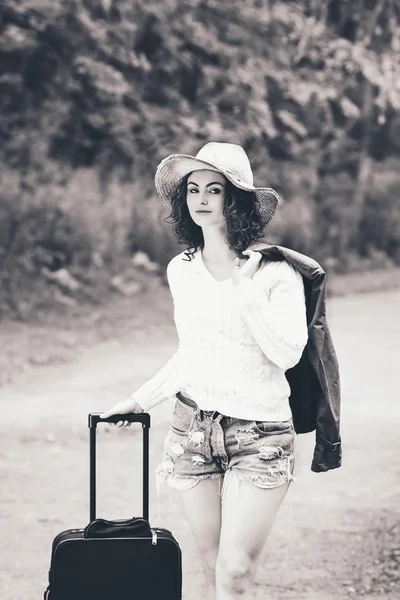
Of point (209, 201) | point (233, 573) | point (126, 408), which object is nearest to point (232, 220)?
point (209, 201)

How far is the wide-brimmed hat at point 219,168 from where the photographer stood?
108 inches

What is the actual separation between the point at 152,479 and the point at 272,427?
136 inches

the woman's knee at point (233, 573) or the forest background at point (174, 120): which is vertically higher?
the forest background at point (174, 120)

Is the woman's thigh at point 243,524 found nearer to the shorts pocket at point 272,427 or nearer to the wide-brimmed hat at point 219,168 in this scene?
the shorts pocket at point 272,427

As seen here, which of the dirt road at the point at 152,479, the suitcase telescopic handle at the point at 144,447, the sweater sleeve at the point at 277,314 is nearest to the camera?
the sweater sleeve at the point at 277,314

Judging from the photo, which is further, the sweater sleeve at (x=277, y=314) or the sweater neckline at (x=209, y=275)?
the sweater neckline at (x=209, y=275)

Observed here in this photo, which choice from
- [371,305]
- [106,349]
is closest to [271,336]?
[106,349]

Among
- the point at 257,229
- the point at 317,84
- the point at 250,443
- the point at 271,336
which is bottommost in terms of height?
the point at 250,443

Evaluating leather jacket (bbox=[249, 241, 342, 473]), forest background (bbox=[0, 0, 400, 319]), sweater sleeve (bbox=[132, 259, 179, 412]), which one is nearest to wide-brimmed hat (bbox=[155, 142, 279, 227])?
leather jacket (bbox=[249, 241, 342, 473])

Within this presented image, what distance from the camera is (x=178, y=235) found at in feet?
9.60

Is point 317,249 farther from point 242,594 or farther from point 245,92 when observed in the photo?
point 242,594

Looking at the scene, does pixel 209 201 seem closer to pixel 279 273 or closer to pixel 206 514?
pixel 279 273

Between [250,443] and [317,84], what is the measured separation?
11.0 m

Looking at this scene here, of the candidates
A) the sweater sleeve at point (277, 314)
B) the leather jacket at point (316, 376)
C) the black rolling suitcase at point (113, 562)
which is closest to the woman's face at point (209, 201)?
the leather jacket at point (316, 376)
